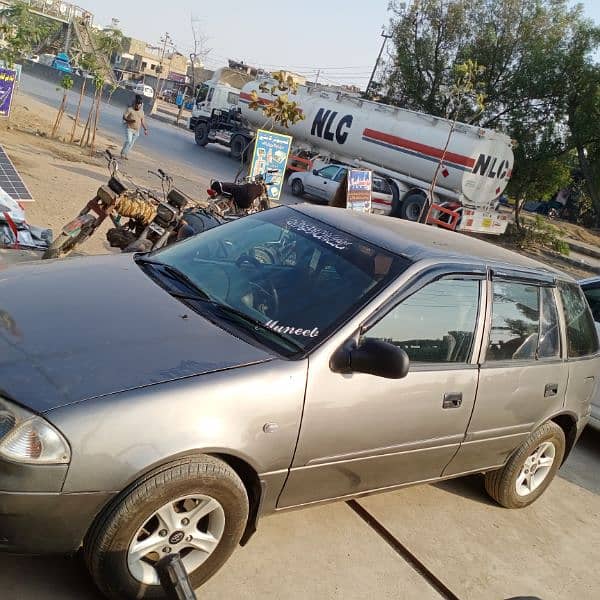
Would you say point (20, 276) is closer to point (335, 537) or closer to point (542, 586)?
point (335, 537)

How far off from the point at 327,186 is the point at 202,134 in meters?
11.4

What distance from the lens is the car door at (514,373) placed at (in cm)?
387

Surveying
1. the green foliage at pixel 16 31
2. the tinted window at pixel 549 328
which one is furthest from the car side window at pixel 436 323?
the green foliage at pixel 16 31

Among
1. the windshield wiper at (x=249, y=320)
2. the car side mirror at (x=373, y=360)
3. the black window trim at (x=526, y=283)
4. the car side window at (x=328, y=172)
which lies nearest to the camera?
the car side mirror at (x=373, y=360)

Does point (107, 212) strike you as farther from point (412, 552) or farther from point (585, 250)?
point (585, 250)

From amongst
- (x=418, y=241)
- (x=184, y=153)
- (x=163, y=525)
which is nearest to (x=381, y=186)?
(x=184, y=153)

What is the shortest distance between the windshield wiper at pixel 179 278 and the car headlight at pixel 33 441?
3.89 feet

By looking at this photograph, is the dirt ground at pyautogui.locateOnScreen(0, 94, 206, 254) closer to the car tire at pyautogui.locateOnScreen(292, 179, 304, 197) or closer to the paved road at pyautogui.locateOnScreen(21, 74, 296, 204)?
the paved road at pyautogui.locateOnScreen(21, 74, 296, 204)

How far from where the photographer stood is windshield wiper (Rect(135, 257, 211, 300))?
3.47m

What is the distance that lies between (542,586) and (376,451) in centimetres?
136

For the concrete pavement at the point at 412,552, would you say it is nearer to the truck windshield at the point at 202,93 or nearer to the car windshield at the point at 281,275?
the car windshield at the point at 281,275

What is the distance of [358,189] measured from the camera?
1236 centimetres

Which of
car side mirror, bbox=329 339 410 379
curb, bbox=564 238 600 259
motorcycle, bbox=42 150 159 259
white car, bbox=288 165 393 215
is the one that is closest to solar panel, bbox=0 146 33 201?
motorcycle, bbox=42 150 159 259

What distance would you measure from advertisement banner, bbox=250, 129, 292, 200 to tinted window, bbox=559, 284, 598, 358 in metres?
9.95
